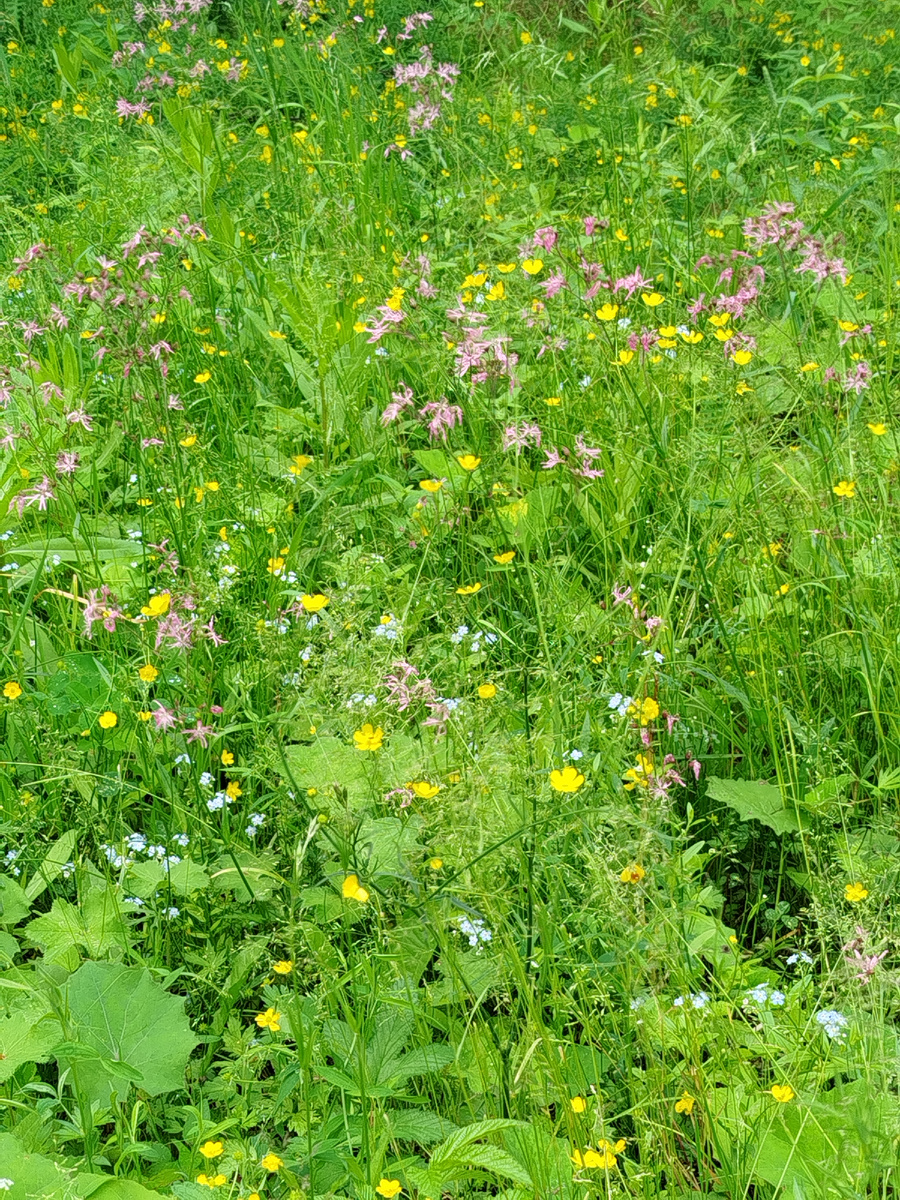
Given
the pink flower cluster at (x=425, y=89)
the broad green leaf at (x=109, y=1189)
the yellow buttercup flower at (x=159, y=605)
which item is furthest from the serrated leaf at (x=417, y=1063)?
the pink flower cluster at (x=425, y=89)

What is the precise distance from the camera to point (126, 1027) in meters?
1.48

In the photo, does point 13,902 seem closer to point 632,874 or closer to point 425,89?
point 632,874

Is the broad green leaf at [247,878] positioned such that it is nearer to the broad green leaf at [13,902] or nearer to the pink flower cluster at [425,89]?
the broad green leaf at [13,902]

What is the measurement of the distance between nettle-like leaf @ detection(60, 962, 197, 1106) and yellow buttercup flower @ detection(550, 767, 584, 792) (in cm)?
56

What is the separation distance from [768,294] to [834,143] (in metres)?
1.09

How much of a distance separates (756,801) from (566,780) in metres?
0.43

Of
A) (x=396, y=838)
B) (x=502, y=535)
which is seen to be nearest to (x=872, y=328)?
(x=502, y=535)

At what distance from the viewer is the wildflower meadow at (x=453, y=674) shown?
1.37 m

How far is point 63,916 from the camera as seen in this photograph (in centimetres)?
164

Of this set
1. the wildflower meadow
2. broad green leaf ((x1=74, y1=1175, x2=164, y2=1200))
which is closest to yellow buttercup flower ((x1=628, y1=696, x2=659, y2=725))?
the wildflower meadow

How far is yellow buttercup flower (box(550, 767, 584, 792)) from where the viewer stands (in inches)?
56.6

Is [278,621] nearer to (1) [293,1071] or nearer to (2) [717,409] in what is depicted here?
(1) [293,1071]

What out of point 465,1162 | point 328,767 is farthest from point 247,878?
point 465,1162

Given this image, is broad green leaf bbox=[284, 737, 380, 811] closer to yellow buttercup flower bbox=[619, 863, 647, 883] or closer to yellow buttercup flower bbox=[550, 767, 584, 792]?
yellow buttercup flower bbox=[550, 767, 584, 792]
